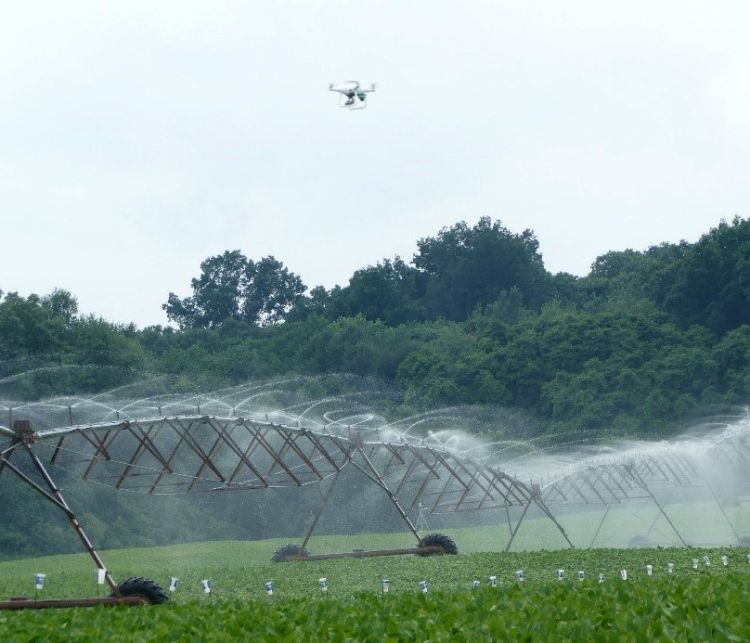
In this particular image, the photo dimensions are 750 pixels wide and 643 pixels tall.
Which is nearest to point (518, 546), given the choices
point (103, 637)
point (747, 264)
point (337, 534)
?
point (337, 534)

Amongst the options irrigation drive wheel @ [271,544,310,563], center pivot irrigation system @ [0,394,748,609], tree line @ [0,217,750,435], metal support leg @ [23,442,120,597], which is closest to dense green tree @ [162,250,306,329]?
tree line @ [0,217,750,435]

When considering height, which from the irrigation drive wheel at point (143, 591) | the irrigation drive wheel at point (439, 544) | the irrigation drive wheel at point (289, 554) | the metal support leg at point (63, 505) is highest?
the metal support leg at point (63, 505)

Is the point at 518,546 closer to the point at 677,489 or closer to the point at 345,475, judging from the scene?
the point at 345,475

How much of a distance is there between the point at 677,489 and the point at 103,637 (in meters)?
54.1

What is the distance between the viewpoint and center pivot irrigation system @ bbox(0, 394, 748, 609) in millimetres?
21250

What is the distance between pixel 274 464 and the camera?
27703 millimetres

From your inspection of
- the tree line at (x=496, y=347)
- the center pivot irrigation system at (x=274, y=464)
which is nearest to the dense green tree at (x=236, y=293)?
the tree line at (x=496, y=347)

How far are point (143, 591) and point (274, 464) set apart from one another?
8786 mm

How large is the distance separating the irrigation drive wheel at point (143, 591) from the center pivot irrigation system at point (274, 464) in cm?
1

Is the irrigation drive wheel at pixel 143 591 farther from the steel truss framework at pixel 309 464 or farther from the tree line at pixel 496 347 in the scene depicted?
the tree line at pixel 496 347

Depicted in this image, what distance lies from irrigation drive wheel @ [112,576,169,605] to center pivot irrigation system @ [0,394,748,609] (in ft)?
0.05

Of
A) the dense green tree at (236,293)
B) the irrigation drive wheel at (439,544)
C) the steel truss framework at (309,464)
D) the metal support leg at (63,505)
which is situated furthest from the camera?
the dense green tree at (236,293)

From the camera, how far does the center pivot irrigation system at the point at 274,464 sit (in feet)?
69.7

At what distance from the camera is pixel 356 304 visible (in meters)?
90.6
